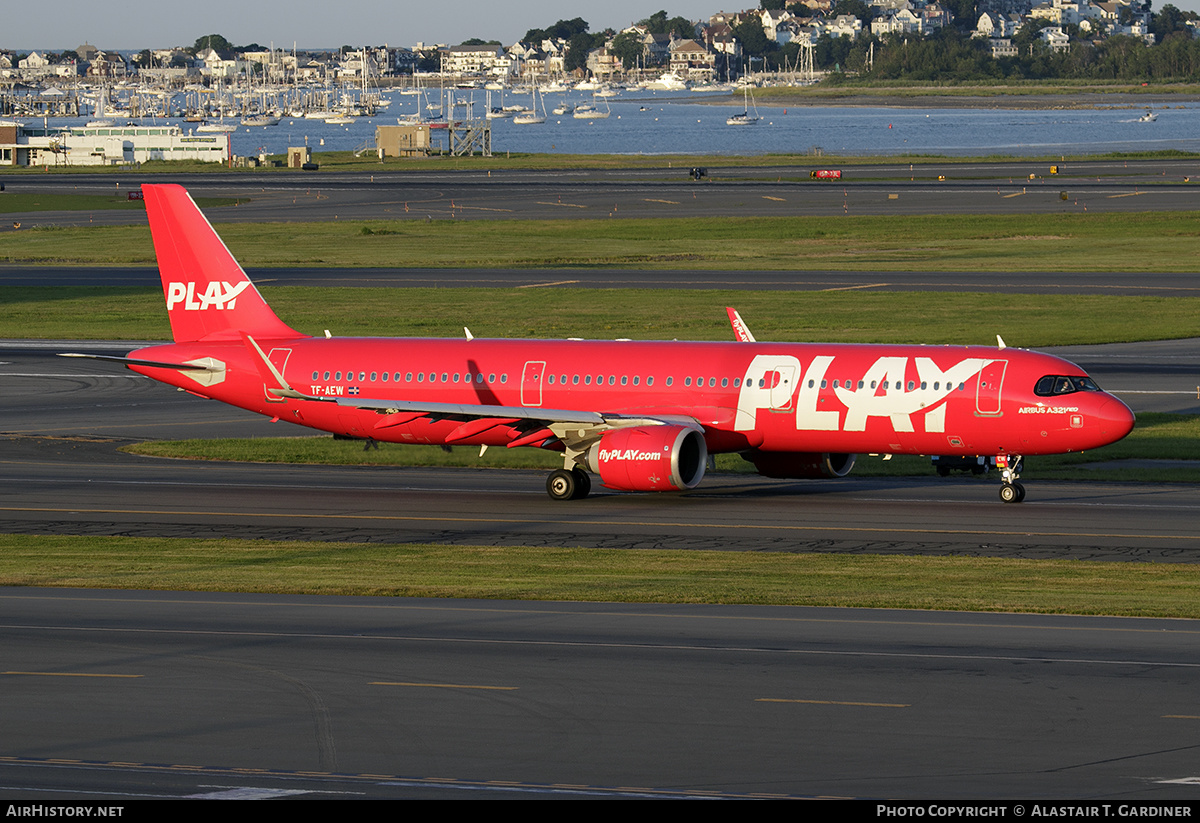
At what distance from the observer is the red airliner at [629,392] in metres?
42.6

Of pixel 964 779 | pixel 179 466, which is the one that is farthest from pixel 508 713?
pixel 179 466

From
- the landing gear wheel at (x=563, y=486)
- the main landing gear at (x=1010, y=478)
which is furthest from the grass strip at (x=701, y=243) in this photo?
the landing gear wheel at (x=563, y=486)

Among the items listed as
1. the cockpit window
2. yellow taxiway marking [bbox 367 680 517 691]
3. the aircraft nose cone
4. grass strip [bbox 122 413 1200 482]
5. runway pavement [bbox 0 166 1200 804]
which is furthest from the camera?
grass strip [bbox 122 413 1200 482]

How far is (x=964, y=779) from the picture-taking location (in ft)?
63.9

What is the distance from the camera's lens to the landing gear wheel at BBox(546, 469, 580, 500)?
148 feet

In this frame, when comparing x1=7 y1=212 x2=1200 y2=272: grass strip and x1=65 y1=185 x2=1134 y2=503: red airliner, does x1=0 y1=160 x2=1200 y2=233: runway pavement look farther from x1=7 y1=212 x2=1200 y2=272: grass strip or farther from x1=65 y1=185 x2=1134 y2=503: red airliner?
x1=65 y1=185 x2=1134 y2=503: red airliner

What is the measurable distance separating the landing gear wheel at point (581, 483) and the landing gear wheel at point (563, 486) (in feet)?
0.22

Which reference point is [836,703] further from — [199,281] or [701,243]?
[701,243]

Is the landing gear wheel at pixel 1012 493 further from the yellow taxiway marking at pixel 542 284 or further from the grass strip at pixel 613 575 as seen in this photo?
the yellow taxiway marking at pixel 542 284

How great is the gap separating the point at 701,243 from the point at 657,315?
38419mm

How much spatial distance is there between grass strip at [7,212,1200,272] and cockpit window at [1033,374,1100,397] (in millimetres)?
60645

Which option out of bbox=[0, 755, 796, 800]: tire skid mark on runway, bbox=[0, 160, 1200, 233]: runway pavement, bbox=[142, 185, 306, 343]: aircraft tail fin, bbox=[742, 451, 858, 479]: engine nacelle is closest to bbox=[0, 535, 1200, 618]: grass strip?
bbox=[742, 451, 858, 479]: engine nacelle
